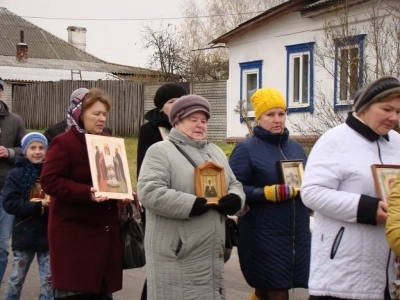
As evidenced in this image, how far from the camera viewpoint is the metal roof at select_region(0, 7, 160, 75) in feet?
157

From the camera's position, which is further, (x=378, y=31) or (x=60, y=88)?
(x=60, y=88)

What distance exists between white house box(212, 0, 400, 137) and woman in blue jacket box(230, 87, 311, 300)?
7985mm

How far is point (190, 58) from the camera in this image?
3750cm

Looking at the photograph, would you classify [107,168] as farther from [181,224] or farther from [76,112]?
[181,224]

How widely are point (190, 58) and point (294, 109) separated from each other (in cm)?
1871

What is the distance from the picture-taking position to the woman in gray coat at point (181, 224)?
4523 millimetres

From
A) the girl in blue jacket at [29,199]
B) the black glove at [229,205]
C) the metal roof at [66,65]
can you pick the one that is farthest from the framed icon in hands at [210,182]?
the metal roof at [66,65]

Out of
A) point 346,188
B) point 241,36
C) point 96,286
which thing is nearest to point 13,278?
point 96,286

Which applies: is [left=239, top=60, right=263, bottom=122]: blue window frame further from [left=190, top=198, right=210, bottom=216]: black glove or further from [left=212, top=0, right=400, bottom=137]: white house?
[left=190, top=198, right=210, bottom=216]: black glove

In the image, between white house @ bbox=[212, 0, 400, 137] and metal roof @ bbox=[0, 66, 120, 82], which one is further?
metal roof @ bbox=[0, 66, 120, 82]

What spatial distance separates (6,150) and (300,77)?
1334cm

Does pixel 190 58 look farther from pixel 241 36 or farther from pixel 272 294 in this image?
pixel 272 294

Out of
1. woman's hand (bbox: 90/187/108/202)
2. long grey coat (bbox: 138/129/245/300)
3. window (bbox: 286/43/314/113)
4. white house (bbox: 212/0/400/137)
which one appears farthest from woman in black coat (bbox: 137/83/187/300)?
window (bbox: 286/43/314/113)

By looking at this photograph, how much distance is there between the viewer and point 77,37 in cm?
5409
